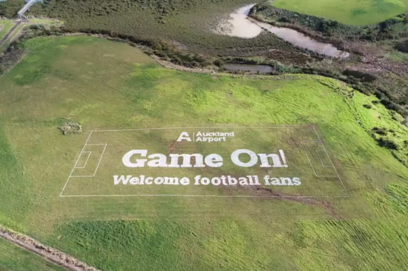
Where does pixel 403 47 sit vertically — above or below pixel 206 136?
above

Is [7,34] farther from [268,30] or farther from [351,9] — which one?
[351,9]

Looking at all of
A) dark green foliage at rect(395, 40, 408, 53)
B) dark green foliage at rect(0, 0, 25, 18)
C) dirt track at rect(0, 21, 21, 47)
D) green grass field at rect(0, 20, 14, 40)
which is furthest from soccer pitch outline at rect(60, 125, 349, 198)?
dark green foliage at rect(0, 0, 25, 18)

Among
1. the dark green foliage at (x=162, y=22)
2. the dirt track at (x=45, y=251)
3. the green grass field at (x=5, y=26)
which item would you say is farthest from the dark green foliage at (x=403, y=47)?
the green grass field at (x=5, y=26)

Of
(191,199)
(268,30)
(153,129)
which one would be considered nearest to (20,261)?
(191,199)

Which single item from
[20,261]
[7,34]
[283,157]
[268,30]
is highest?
[268,30]

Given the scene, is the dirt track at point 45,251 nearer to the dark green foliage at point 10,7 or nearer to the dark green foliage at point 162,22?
the dark green foliage at point 162,22

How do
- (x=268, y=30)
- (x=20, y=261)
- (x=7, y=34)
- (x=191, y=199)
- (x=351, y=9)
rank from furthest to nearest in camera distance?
(x=351, y=9) → (x=268, y=30) → (x=7, y=34) → (x=191, y=199) → (x=20, y=261)

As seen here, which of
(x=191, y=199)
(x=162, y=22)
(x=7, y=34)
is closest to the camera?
(x=191, y=199)
